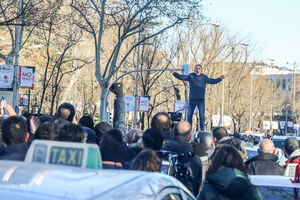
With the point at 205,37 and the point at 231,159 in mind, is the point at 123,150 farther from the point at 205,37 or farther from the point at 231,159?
the point at 205,37

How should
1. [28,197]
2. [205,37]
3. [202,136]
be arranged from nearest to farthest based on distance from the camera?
[28,197] < [202,136] < [205,37]

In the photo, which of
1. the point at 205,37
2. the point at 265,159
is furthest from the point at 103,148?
the point at 205,37

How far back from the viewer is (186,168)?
6.39m

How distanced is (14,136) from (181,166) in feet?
5.79

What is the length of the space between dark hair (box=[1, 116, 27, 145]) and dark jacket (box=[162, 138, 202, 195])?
178cm

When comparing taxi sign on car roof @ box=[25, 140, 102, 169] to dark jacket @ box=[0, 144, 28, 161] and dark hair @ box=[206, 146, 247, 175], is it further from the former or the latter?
dark hair @ box=[206, 146, 247, 175]

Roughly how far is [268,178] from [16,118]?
2.53m

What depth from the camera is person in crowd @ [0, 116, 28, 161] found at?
17.9 ft

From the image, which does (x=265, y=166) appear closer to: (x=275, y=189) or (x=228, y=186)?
(x=275, y=189)

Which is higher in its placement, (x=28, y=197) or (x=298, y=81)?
(x=298, y=81)

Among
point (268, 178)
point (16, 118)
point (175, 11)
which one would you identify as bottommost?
point (268, 178)

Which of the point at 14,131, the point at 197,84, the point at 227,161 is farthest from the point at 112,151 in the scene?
the point at 197,84

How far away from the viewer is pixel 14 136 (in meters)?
5.61

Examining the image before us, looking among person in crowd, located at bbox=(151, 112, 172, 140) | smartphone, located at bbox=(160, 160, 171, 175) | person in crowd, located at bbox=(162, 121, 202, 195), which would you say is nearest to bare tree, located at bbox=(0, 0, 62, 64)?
person in crowd, located at bbox=(151, 112, 172, 140)
